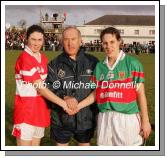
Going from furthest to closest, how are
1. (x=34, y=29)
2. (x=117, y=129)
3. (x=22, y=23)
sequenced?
(x=22, y=23)
(x=34, y=29)
(x=117, y=129)

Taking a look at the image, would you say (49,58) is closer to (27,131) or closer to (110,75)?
(110,75)

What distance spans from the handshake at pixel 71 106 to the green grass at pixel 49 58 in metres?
0.35

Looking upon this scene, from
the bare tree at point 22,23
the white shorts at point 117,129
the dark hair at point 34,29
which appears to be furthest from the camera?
the bare tree at point 22,23

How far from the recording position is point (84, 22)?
165 inches

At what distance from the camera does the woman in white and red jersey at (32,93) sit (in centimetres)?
396

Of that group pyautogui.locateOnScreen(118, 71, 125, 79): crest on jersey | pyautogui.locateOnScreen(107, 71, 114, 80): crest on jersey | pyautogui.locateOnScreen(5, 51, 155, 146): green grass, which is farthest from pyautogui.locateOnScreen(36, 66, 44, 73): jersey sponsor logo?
pyautogui.locateOnScreen(118, 71, 125, 79): crest on jersey

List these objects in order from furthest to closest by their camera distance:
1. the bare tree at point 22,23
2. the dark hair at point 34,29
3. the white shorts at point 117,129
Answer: the bare tree at point 22,23 < the dark hair at point 34,29 < the white shorts at point 117,129

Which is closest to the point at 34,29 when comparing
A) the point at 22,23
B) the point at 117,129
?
the point at 22,23

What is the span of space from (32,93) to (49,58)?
0.44m

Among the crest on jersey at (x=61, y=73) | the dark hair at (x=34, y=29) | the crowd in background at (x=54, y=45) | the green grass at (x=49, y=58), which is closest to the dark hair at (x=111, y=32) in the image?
the crowd in background at (x=54, y=45)

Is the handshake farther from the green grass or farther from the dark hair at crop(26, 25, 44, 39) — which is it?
the dark hair at crop(26, 25, 44, 39)

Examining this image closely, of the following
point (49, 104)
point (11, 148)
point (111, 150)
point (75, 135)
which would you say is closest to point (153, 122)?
point (111, 150)

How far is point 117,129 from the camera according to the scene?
12.8 ft

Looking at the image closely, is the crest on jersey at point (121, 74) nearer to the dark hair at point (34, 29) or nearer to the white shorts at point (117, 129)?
the white shorts at point (117, 129)
